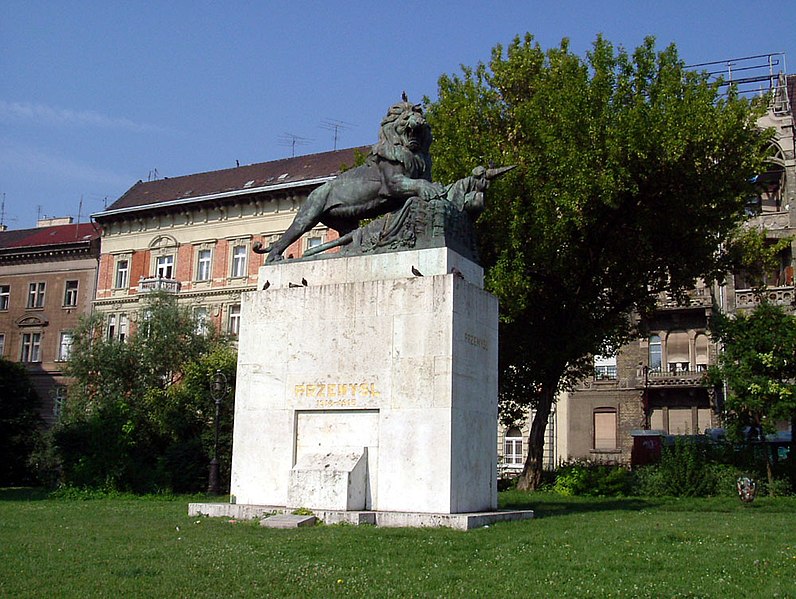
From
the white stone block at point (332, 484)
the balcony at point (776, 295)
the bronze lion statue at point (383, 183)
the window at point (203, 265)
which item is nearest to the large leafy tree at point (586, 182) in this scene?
the balcony at point (776, 295)

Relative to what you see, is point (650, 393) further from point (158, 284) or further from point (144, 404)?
point (158, 284)

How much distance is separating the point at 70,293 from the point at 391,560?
173 feet

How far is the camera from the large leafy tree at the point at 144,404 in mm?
27953

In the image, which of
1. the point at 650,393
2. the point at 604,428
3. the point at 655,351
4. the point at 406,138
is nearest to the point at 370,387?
the point at 406,138

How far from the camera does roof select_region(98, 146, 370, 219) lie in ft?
170

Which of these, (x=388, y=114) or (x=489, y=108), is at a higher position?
(x=489, y=108)

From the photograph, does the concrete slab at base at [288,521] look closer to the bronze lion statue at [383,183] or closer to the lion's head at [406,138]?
the bronze lion statue at [383,183]

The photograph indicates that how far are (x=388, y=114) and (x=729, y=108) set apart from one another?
48.1ft

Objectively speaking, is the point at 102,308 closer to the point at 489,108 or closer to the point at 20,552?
the point at 489,108

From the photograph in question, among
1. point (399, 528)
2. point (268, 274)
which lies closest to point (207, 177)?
point (268, 274)

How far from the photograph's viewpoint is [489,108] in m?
29.7

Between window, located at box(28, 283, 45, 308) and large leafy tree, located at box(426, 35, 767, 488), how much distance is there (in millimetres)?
37286

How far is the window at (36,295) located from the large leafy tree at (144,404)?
15517 mm

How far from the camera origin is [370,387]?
533 inches
